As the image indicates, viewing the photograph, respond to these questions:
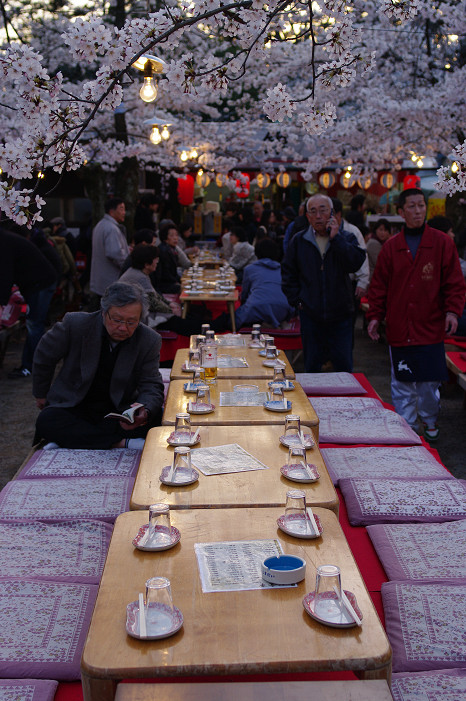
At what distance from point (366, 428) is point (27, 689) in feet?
9.45

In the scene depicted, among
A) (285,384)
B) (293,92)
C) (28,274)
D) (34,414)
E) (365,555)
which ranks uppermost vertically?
(293,92)

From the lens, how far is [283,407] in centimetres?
399

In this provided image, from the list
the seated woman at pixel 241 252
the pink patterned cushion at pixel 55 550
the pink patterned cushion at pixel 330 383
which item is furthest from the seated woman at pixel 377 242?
the pink patterned cushion at pixel 55 550

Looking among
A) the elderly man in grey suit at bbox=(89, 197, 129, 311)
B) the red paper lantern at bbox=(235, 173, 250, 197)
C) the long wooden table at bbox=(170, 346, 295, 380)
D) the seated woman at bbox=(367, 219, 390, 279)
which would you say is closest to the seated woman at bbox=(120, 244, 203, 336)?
the elderly man in grey suit at bbox=(89, 197, 129, 311)

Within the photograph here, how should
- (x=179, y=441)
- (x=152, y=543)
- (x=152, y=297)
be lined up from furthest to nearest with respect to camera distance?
(x=152, y=297), (x=179, y=441), (x=152, y=543)

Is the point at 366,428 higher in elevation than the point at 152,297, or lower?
lower

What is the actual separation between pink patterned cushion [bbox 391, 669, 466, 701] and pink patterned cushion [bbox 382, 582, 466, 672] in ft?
0.27

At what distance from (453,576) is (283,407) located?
1444 millimetres

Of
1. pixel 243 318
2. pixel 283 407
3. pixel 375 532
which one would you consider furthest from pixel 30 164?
pixel 243 318

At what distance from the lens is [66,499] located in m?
3.47

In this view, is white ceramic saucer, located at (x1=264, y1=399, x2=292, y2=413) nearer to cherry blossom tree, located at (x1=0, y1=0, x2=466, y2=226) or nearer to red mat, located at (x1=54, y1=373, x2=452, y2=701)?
red mat, located at (x1=54, y1=373, x2=452, y2=701)

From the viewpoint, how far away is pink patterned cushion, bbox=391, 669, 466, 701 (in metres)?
2.13

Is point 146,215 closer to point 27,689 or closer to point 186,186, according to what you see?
point 186,186

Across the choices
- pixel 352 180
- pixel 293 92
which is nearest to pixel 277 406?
pixel 293 92
